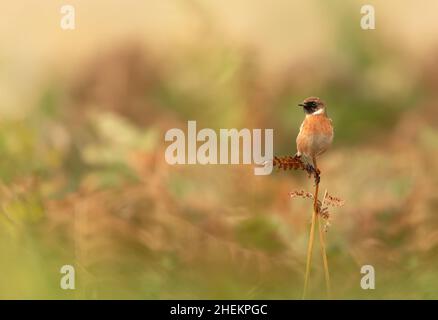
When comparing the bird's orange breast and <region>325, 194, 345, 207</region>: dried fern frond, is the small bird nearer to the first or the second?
Answer: the bird's orange breast

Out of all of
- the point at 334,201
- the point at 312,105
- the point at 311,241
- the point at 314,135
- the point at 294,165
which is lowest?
the point at 311,241

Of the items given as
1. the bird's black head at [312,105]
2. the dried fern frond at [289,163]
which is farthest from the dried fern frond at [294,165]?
the bird's black head at [312,105]

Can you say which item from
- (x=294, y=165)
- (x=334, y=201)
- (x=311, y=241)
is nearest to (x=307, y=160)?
(x=294, y=165)

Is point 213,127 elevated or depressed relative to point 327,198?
elevated

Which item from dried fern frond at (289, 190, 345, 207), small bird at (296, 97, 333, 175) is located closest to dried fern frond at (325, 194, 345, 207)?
dried fern frond at (289, 190, 345, 207)

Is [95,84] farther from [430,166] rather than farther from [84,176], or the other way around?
[430,166]

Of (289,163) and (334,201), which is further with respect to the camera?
(334,201)

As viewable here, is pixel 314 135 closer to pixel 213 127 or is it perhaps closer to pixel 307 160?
pixel 307 160
